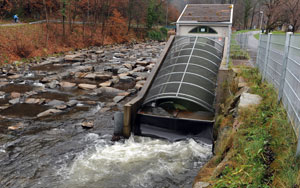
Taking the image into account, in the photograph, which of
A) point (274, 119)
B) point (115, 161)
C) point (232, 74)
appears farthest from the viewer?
point (232, 74)

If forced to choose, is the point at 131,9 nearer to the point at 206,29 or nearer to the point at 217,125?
the point at 206,29

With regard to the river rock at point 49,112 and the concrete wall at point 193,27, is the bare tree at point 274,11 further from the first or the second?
the river rock at point 49,112

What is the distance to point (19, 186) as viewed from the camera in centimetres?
724

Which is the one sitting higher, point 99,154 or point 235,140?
point 235,140

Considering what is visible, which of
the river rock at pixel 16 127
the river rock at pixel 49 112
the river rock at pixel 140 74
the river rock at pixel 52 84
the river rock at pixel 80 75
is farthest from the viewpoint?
the river rock at pixel 80 75

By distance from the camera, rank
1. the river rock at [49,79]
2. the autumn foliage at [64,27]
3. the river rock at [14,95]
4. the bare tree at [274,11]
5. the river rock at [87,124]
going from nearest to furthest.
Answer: the river rock at [87,124]
the river rock at [14,95]
the river rock at [49,79]
the autumn foliage at [64,27]
the bare tree at [274,11]

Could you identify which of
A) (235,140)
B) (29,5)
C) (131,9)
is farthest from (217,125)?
(131,9)

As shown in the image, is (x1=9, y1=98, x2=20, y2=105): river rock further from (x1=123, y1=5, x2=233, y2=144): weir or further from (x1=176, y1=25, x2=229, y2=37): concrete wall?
(x1=176, y1=25, x2=229, y2=37): concrete wall

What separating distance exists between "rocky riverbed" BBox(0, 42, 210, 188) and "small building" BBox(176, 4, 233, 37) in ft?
22.7

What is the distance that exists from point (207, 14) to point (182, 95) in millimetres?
19064

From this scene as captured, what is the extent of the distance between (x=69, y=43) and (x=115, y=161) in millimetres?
32582

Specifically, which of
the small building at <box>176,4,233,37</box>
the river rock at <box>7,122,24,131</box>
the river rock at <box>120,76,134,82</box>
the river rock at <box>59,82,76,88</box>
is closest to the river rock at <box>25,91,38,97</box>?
the river rock at <box>59,82,76,88</box>

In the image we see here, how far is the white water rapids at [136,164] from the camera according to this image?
7523 mm

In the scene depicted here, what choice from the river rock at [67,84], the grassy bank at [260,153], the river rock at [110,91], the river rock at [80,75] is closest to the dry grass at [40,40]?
the river rock at [80,75]
